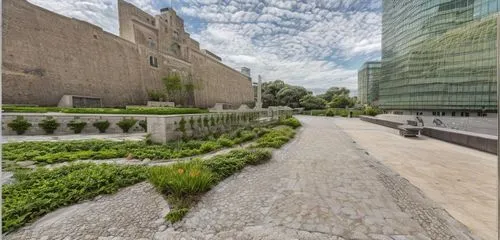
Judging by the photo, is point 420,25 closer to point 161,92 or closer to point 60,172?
point 161,92

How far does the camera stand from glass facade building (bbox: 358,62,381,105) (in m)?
56.2

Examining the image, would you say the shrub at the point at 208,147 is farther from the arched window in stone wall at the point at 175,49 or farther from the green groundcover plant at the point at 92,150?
the arched window in stone wall at the point at 175,49

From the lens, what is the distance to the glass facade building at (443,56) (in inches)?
987

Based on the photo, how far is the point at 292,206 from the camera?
131 inches

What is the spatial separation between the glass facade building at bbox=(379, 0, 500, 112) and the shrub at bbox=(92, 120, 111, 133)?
120ft

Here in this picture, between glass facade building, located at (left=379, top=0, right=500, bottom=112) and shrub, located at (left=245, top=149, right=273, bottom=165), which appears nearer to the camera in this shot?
shrub, located at (left=245, top=149, right=273, bottom=165)

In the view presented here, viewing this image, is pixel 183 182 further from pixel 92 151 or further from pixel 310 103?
pixel 310 103

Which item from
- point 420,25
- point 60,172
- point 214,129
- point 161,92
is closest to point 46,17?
point 161,92

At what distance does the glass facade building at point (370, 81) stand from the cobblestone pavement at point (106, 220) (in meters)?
63.4

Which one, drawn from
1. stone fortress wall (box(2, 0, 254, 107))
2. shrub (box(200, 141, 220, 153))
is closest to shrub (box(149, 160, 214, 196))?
shrub (box(200, 141, 220, 153))

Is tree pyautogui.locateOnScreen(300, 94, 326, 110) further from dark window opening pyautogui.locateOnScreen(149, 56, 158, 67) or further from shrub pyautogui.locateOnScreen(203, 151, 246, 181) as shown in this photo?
shrub pyautogui.locateOnScreen(203, 151, 246, 181)

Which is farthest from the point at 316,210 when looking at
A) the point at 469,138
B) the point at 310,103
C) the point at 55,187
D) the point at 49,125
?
the point at 310,103

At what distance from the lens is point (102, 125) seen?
9.75 m

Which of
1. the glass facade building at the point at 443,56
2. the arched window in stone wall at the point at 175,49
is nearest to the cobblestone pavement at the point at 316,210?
the arched window in stone wall at the point at 175,49
